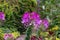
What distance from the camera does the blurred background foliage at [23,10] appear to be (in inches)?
173

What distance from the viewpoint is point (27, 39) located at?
9.18 feet

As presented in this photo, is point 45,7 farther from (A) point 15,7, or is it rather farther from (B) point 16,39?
(B) point 16,39

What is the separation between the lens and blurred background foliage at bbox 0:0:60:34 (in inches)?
173

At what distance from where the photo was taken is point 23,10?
4680mm

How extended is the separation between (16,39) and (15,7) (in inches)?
32.2

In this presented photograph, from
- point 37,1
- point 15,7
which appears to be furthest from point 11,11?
point 37,1

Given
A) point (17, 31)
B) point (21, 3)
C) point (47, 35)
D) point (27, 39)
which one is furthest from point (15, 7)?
point (27, 39)

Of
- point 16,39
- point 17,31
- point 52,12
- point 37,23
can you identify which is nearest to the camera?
point 37,23

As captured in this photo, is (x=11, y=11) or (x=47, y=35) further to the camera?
(x=11, y=11)

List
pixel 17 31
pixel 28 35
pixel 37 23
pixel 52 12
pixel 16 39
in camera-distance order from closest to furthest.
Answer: pixel 28 35
pixel 37 23
pixel 16 39
pixel 17 31
pixel 52 12

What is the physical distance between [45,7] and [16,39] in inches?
42.0

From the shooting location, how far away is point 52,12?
15.0 ft

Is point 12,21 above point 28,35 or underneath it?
underneath

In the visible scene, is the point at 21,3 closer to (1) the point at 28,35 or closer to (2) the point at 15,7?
(2) the point at 15,7
